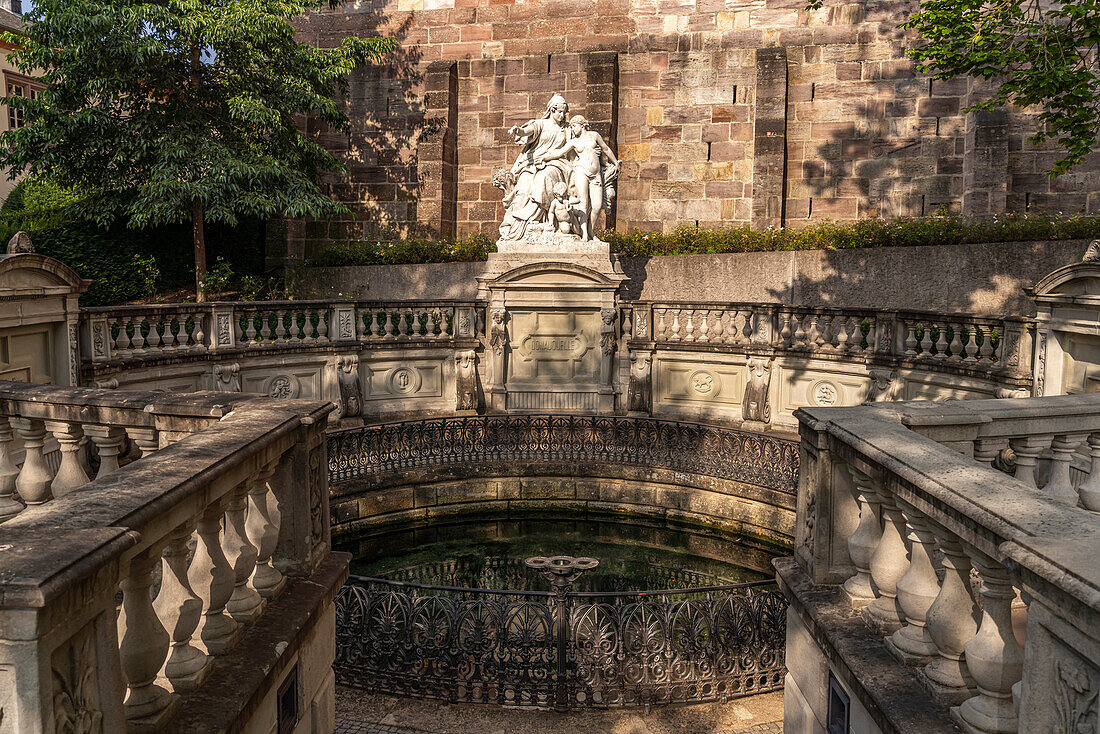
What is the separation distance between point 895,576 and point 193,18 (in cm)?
Answer: 1493

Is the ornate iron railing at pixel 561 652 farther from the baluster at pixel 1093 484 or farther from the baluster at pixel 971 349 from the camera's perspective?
the baluster at pixel 971 349

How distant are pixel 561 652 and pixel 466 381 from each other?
7.01m

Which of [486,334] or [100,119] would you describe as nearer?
[486,334]

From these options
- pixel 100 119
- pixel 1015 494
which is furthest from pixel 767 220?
pixel 1015 494

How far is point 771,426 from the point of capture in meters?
11.7

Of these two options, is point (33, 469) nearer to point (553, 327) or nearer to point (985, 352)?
point (553, 327)

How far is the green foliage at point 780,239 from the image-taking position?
12.5 m

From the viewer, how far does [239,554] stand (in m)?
3.07

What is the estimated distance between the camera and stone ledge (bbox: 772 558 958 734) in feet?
8.39

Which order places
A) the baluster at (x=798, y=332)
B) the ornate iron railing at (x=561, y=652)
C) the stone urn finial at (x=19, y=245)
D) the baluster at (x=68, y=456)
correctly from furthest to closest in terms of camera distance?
the baluster at (x=798, y=332)
the stone urn finial at (x=19, y=245)
the ornate iron railing at (x=561, y=652)
the baluster at (x=68, y=456)

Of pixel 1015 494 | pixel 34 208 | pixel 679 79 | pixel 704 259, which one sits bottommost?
pixel 1015 494

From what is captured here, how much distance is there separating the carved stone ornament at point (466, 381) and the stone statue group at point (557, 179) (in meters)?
1.87

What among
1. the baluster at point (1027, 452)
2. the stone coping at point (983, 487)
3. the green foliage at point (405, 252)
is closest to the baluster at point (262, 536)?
the stone coping at point (983, 487)

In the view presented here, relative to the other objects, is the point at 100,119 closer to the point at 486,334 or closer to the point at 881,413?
the point at 486,334
